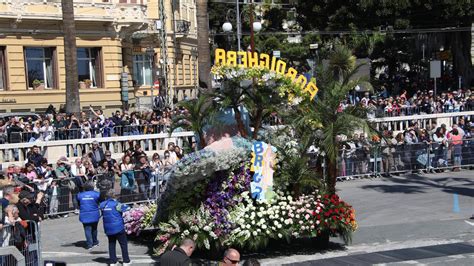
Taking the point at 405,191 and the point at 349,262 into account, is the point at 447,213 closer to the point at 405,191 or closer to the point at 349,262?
the point at 405,191

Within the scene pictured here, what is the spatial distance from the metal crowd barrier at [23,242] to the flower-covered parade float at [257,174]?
2.16m

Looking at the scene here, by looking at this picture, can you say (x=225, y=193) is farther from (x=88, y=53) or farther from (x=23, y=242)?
(x=88, y=53)

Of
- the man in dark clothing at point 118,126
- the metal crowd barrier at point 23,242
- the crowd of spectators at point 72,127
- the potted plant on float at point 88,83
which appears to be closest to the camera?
the metal crowd barrier at point 23,242

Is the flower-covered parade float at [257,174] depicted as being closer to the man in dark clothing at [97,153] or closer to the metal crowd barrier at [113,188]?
the metal crowd barrier at [113,188]

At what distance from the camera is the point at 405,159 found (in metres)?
22.3

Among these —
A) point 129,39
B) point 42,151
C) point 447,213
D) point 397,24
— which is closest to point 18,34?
point 129,39

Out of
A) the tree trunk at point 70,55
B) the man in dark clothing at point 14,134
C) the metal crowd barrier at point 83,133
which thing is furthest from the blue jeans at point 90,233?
the tree trunk at point 70,55

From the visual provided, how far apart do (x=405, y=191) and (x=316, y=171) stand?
24.8ft

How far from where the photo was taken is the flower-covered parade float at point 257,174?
11.5 meters

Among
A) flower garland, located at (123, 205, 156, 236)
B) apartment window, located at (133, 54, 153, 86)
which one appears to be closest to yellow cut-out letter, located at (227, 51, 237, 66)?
flower garland, located at (123, 205, 156, 236)

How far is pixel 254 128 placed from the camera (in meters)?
12.5

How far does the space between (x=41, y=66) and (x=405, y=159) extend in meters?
21.3

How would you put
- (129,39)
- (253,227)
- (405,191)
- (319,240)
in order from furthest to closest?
(129,39) < (405,191) < (319,240) < (253,227)

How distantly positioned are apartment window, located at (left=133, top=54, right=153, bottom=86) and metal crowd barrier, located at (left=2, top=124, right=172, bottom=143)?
17.5m
